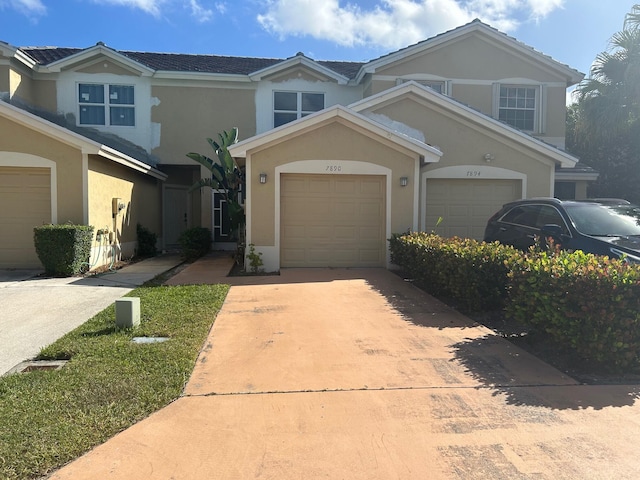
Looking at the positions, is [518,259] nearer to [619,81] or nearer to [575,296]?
[575,296]

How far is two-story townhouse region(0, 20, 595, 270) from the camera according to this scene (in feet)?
36.2

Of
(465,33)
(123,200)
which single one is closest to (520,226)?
(465,33)

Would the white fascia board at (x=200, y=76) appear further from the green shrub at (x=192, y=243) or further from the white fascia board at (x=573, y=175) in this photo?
the white fascia board at (x=573, y=175)

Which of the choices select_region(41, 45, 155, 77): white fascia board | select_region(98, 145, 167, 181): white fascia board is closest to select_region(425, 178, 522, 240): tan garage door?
select_region(98, 145, 167, 181): white fascia board

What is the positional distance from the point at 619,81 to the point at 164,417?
1722cm

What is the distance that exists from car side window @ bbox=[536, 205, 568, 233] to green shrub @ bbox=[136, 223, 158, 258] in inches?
472

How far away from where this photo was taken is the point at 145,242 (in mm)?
15219

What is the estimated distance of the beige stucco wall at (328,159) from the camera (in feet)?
35.6

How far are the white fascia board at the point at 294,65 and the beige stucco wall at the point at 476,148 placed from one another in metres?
4.67

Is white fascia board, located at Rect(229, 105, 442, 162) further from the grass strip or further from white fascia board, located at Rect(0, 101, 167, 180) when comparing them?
the grass strip

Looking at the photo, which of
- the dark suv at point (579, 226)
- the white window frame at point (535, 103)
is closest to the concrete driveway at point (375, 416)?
the dark suv at point (579, 226)

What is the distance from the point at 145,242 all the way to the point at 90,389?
467 inches

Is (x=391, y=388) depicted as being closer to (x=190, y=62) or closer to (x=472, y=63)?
(x=472, y=63)

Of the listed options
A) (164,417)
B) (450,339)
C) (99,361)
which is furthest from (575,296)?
(99,361)
